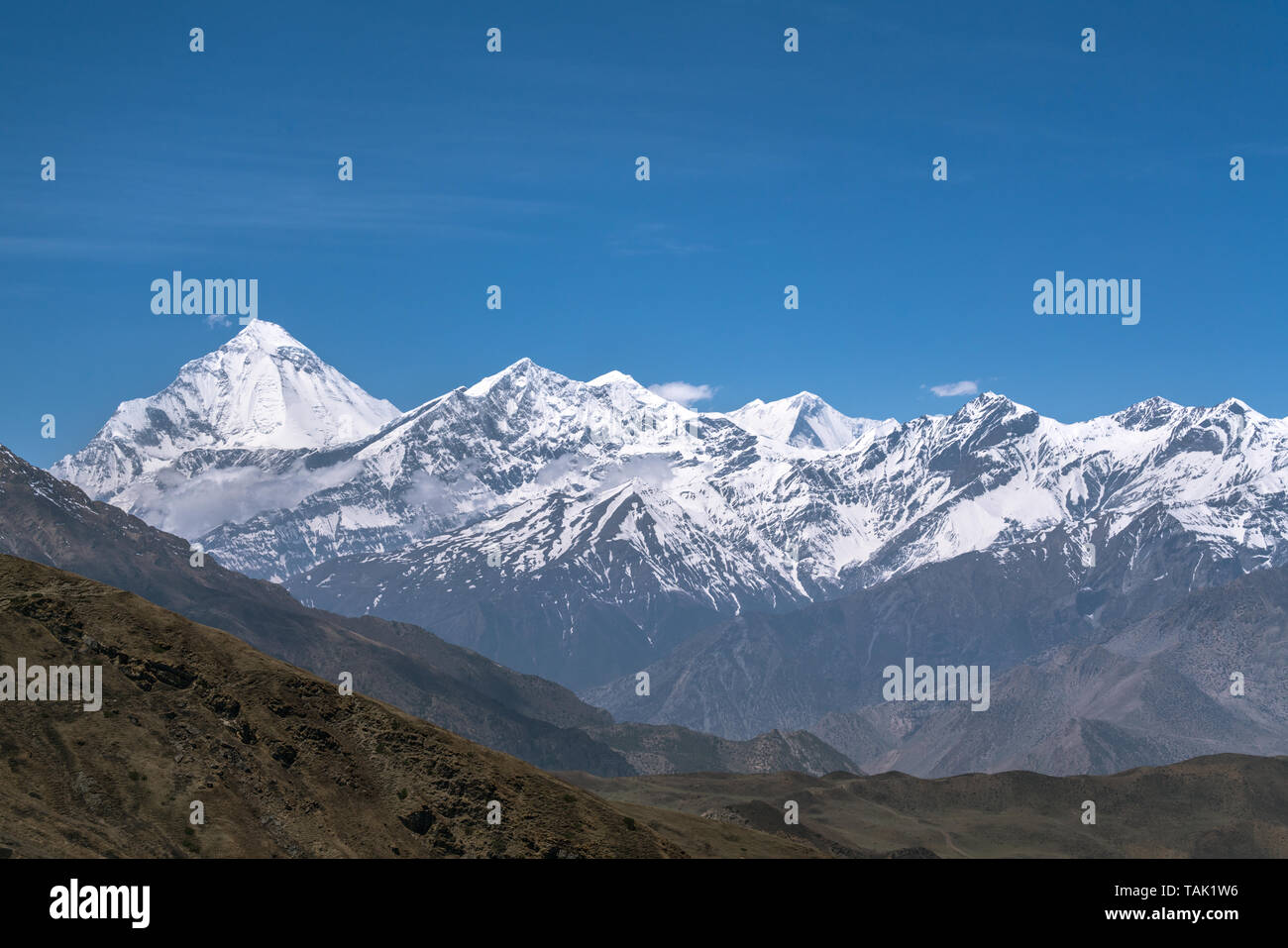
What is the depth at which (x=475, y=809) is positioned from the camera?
651 feet
